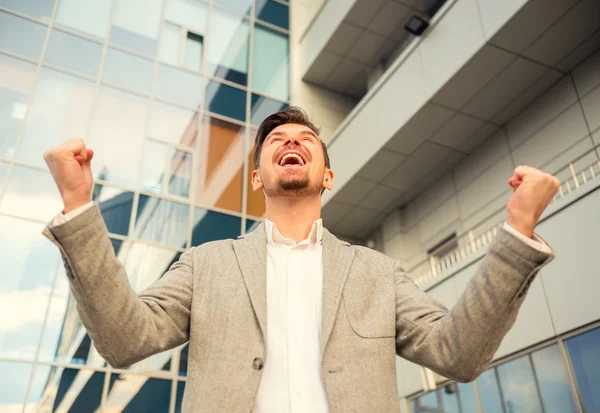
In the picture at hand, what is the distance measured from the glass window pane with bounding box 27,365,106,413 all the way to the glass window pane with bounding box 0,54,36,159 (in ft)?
13.1

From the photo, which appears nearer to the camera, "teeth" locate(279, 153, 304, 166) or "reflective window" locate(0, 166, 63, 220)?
"teeth" locate(279, 153, 304, 166)

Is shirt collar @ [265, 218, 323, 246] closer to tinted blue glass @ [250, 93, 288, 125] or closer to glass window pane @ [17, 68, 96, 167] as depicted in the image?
glass window pane @ [17, 68, 96, 167]

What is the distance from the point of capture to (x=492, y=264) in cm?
144

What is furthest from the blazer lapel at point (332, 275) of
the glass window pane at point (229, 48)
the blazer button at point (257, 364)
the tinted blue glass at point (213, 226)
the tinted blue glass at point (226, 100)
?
the glass window pane at point (229, 48)

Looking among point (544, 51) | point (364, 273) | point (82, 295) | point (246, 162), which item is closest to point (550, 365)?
point (544, 51)

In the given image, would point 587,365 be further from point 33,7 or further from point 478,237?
point 33,7

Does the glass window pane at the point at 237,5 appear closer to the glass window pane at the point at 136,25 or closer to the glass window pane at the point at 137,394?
the glass window pane at the point at 136,25

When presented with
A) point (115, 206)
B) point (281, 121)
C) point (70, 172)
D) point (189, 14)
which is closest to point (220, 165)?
point (115, 206)

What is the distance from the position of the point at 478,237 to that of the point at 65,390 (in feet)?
23.4

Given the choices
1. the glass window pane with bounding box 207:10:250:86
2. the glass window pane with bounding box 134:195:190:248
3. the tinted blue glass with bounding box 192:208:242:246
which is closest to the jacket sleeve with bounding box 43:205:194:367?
the glass window pane with bounding box 134:195:190:248

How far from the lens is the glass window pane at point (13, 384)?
26.2ft

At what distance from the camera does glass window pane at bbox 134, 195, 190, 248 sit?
1030 centimetres

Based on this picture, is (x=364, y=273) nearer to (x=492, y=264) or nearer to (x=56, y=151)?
(x=492, y=264)

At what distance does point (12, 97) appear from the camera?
1019cm
